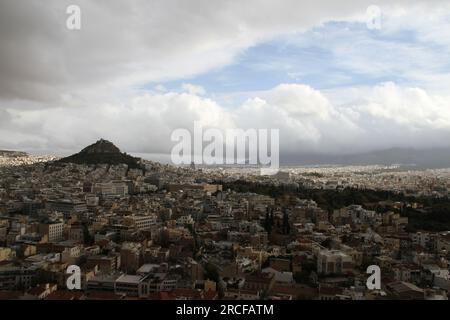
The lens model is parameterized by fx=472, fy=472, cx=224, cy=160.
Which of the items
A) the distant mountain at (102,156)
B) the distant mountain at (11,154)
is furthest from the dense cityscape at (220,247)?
the distant mountain at (11,154)

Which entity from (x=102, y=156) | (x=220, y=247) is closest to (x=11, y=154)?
(x=102, y=156)

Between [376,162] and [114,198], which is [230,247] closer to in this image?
[114,198]

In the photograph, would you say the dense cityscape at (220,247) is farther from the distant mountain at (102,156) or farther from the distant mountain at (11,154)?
the distant mountain at (11,154)

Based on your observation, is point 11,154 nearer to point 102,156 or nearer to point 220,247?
point 102,156

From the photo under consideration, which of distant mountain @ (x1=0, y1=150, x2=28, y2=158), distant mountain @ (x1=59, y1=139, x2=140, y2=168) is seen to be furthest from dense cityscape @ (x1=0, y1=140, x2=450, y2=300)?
distant mountain @ (x1=0, y1=150, x2=28, y2=158)
